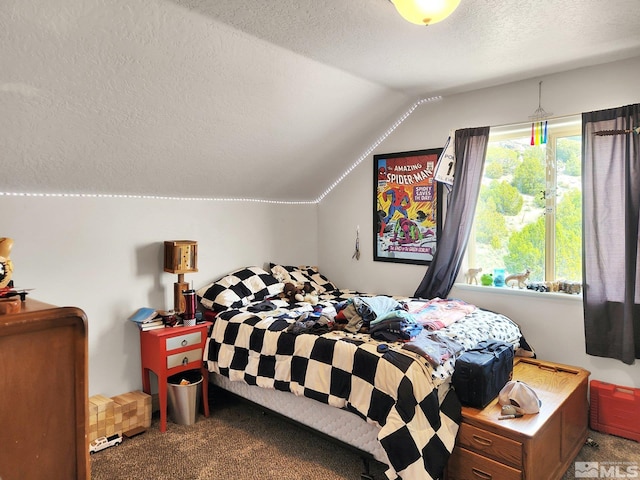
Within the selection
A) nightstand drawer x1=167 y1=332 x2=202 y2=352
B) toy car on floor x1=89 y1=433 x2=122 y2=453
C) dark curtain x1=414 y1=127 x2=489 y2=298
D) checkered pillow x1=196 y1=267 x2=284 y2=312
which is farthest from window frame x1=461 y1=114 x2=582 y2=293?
toy car on floor x1=89 y1=433 x2=122 y2=453

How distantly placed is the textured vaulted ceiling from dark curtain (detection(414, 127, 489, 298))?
1.38ft

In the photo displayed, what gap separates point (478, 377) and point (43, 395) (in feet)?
6.09

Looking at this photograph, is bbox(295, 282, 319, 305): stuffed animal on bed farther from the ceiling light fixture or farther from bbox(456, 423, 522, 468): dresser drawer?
the ceiling light fixture

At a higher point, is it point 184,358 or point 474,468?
point 184,358

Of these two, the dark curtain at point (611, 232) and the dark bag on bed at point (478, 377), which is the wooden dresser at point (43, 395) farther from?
the dark curtain at point (611, 232)

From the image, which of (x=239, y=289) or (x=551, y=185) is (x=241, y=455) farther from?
(x=551, y=185)

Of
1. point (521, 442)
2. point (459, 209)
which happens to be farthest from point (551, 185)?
point (521, 442)

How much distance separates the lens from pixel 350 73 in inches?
114

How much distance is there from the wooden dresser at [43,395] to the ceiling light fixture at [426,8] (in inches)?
62.0

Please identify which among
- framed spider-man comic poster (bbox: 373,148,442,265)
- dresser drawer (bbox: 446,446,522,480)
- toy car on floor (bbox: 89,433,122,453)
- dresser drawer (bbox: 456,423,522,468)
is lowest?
toy car on floor (bbox: 89,433,122,453)

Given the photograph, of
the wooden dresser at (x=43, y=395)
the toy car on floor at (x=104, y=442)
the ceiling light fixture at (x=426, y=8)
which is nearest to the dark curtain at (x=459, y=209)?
the ceiling light fixture at (x=426, y=8)

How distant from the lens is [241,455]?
2512 mm

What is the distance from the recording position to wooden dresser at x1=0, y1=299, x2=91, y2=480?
37.4 inches

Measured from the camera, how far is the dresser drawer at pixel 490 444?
1.97 m
